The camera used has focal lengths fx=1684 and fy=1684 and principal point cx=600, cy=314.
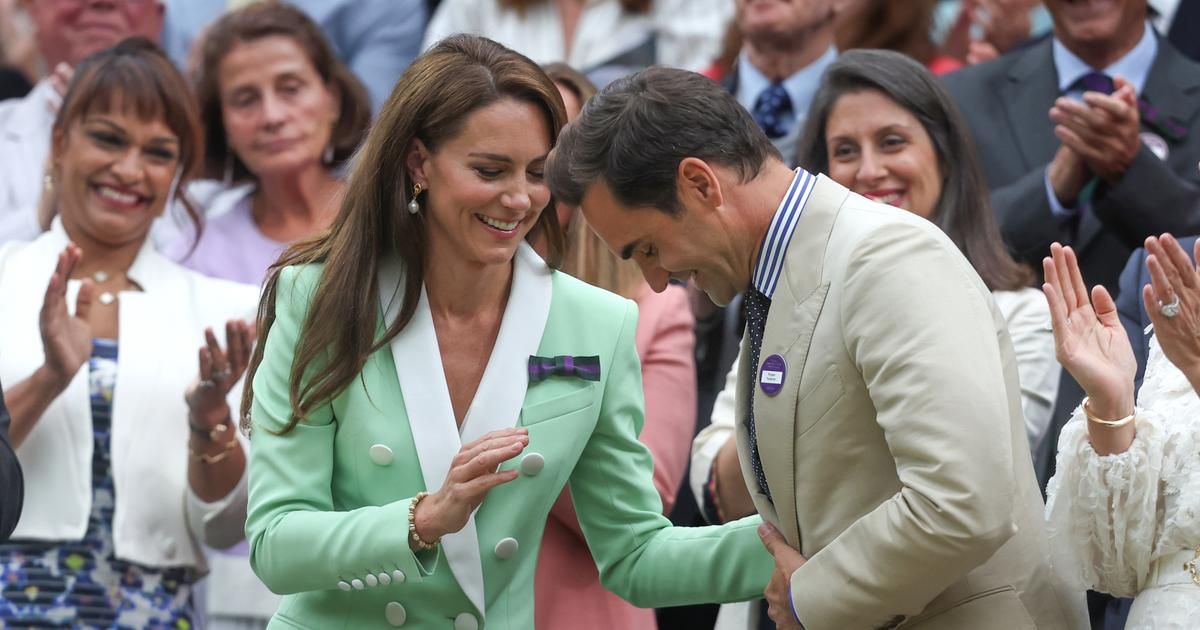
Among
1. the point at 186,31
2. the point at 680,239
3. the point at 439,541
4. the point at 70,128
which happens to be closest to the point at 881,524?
the point at 680,239

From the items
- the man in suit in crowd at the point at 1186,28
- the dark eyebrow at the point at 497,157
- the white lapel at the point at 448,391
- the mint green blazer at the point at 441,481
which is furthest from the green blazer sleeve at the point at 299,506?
the man in suit in crowd at the point at 1186,28

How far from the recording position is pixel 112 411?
14.5 feet

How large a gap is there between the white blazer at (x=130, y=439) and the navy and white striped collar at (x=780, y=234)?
2.00m

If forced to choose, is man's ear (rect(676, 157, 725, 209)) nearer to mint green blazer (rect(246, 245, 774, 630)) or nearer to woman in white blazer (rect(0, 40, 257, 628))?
mint green blazer (rect(246, 245, 774, 630))

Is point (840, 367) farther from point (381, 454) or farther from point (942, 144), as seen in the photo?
point (942, 144)

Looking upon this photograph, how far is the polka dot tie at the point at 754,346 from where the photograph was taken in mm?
2986

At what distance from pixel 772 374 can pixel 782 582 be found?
0.37 m

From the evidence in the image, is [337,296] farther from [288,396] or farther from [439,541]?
[439,541]

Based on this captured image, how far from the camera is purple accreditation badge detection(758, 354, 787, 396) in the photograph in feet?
9.26

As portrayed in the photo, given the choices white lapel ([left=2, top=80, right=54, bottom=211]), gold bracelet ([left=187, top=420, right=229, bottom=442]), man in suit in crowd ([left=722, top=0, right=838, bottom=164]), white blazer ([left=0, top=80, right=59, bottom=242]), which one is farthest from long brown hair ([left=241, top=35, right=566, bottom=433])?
white lapel ([left=2, top=80, right=54, bottom=211])

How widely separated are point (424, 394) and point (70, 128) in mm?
2114

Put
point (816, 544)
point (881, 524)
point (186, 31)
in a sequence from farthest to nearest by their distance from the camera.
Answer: point (186, 31)
point (816, 544)
point (881, 524)

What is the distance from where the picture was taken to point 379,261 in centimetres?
334

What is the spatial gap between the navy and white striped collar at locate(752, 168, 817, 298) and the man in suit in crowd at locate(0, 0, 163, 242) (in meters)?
3.12
